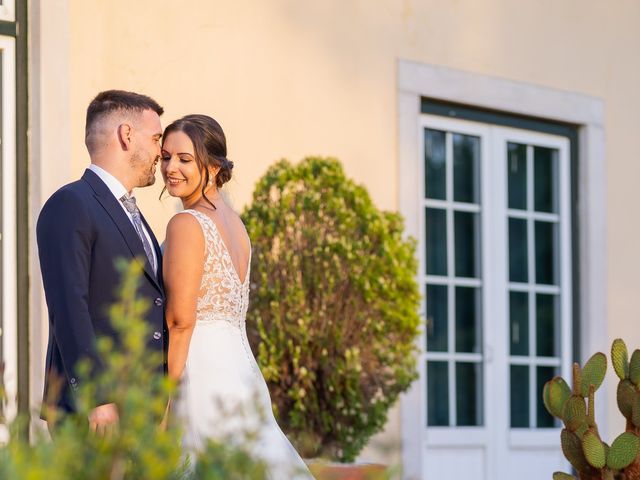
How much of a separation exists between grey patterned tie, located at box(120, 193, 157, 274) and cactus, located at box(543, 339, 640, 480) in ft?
5.75

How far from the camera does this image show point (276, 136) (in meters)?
6.82

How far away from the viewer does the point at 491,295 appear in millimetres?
8047

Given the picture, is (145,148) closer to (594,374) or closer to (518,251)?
(594,374)

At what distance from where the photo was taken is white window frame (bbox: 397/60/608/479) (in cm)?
741

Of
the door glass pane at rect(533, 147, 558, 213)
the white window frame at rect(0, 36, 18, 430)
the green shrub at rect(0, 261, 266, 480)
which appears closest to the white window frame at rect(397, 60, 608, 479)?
the door glass pane at rect(533, 147, 558, 213)

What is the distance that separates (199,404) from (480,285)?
13.8 feet

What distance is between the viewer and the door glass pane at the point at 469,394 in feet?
26.0

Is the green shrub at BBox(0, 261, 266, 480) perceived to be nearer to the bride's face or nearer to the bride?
the bride

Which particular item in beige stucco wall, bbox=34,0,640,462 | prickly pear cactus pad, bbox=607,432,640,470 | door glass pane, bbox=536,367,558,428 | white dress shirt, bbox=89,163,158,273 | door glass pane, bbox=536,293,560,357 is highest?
beige stucco wall, bbox=34,0,640,462

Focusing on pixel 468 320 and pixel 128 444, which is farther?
pixel 468 320

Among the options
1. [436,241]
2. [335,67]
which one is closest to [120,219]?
[335,67]

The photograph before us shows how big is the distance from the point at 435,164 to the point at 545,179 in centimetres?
108

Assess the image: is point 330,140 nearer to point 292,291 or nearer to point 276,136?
point 276,136

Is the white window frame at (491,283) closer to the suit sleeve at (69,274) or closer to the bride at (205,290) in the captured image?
the bride at (205,290)
